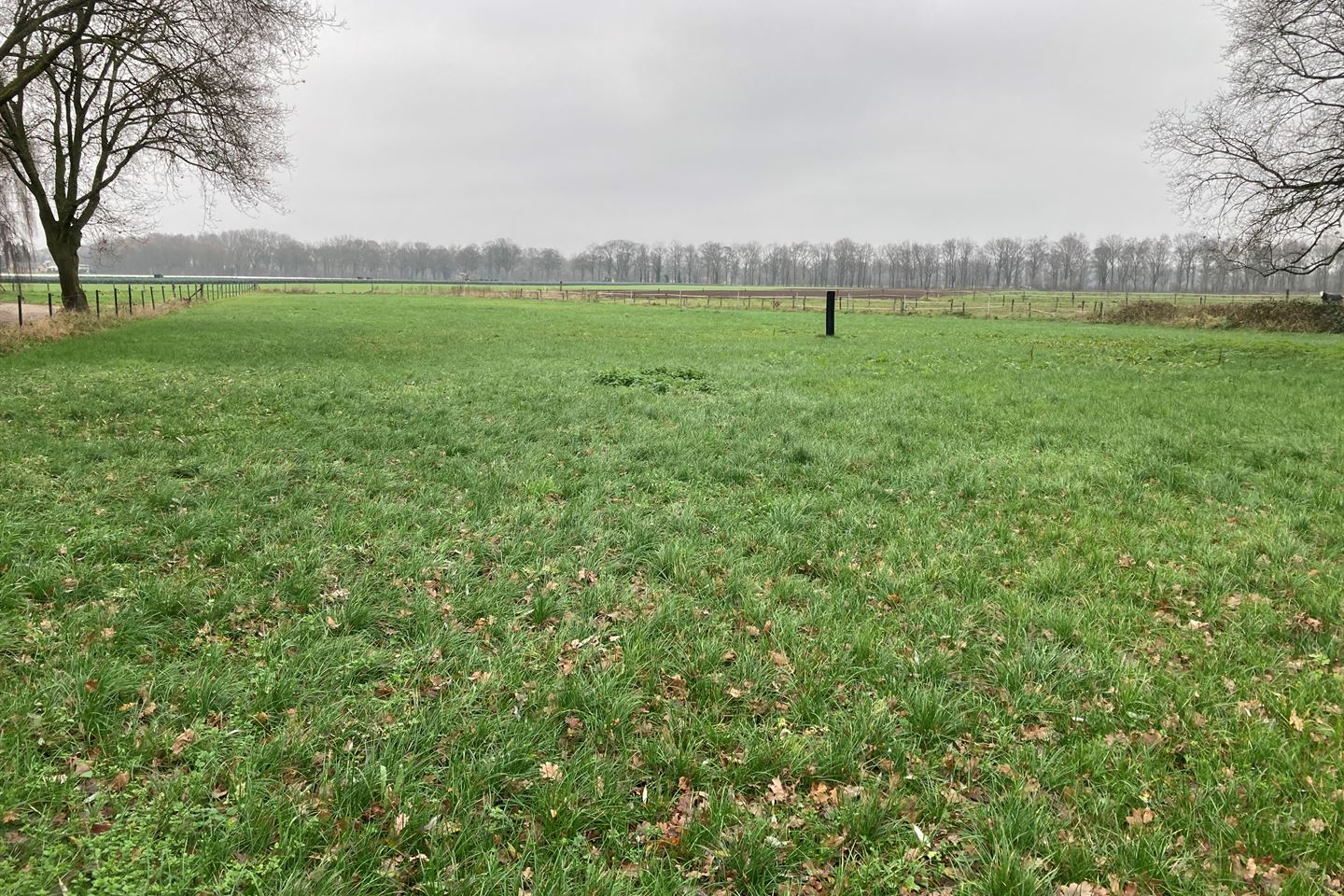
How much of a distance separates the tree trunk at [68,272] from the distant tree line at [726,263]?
15124 cm

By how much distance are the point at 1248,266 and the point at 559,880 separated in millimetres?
25044

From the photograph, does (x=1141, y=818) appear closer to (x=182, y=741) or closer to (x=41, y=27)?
(x=182, y=741)

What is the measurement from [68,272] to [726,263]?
6625 inches

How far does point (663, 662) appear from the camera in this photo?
3.71 meters

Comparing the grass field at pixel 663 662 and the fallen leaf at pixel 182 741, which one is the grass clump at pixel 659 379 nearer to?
the grass field at pixel 663 662

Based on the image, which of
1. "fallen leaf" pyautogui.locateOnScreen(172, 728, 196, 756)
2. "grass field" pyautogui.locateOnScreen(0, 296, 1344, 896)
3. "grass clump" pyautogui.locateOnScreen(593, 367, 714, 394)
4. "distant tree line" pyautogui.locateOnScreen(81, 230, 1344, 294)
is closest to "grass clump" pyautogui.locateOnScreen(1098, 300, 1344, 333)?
"grass field" pyautogui.locateOnScreen(0, 296, 1344, 896)

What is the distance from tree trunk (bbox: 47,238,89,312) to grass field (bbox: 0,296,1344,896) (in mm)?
20745

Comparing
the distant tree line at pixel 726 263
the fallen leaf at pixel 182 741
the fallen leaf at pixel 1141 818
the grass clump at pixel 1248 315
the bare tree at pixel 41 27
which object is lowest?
the fallen leaf at pixel 1141 818

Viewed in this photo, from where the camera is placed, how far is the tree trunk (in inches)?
914

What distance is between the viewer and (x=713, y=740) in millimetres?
3113

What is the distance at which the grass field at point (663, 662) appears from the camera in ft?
8.11

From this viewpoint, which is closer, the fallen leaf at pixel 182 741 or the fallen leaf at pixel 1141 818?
the fallen leaf at pixel 1141 818

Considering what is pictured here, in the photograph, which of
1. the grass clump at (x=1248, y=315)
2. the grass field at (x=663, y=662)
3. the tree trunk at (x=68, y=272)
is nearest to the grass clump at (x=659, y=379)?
A: the grass field at (x=663, y=662)

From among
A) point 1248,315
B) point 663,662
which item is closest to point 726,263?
point 1248,315
